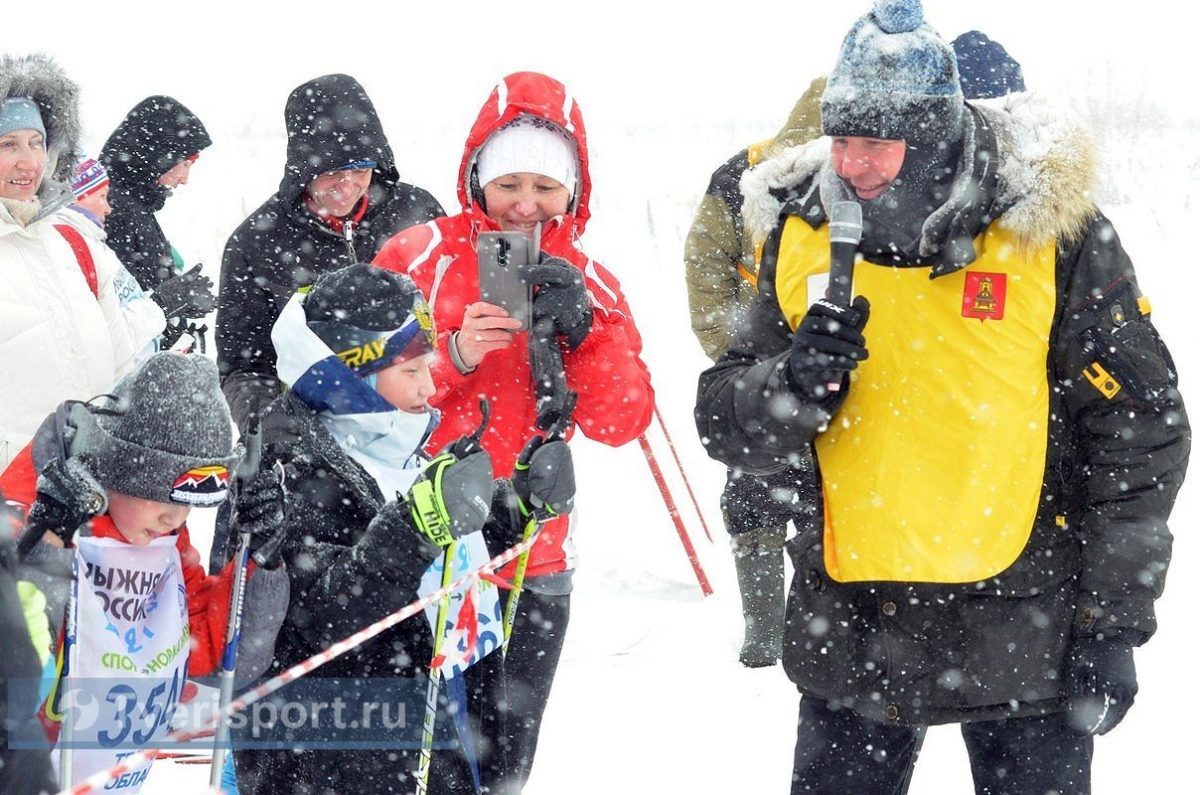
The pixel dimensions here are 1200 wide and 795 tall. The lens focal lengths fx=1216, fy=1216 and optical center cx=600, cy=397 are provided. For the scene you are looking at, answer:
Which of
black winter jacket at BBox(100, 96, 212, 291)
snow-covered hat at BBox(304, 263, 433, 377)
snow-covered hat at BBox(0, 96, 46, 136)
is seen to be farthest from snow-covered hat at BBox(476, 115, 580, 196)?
black winter jacket at BBox(100, 96, 212, 291)

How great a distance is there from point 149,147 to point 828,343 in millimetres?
5365

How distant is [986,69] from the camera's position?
4.46 meters

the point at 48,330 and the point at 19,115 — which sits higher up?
the point at 19,115

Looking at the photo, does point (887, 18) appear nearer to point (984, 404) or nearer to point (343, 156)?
point (984, 404)

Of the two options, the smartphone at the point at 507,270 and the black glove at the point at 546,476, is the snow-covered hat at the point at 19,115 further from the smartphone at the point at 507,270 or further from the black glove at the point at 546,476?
the black glove at the point at 546,476

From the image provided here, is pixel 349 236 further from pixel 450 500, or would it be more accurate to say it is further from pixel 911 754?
pixel 911 754

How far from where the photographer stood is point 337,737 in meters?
2.69

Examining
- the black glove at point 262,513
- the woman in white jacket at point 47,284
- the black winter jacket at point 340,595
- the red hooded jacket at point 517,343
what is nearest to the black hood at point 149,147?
the woman in white jacket at point 47,284

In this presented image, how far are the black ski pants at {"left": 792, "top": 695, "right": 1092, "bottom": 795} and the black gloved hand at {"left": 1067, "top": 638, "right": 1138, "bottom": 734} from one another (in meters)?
0.11

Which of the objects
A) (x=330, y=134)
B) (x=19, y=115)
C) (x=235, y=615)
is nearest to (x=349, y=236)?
Result: (x=330, y=134)

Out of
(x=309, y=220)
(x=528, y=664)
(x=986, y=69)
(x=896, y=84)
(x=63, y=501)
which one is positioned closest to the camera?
(x=63, y=501)

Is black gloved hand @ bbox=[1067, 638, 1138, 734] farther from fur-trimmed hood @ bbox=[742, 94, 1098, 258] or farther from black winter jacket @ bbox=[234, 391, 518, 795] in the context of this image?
black winter jacket @ bbox=[234, 391, 518, 795]

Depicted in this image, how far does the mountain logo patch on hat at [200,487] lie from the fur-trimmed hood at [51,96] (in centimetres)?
193

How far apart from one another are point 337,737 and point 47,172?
6.95ft
